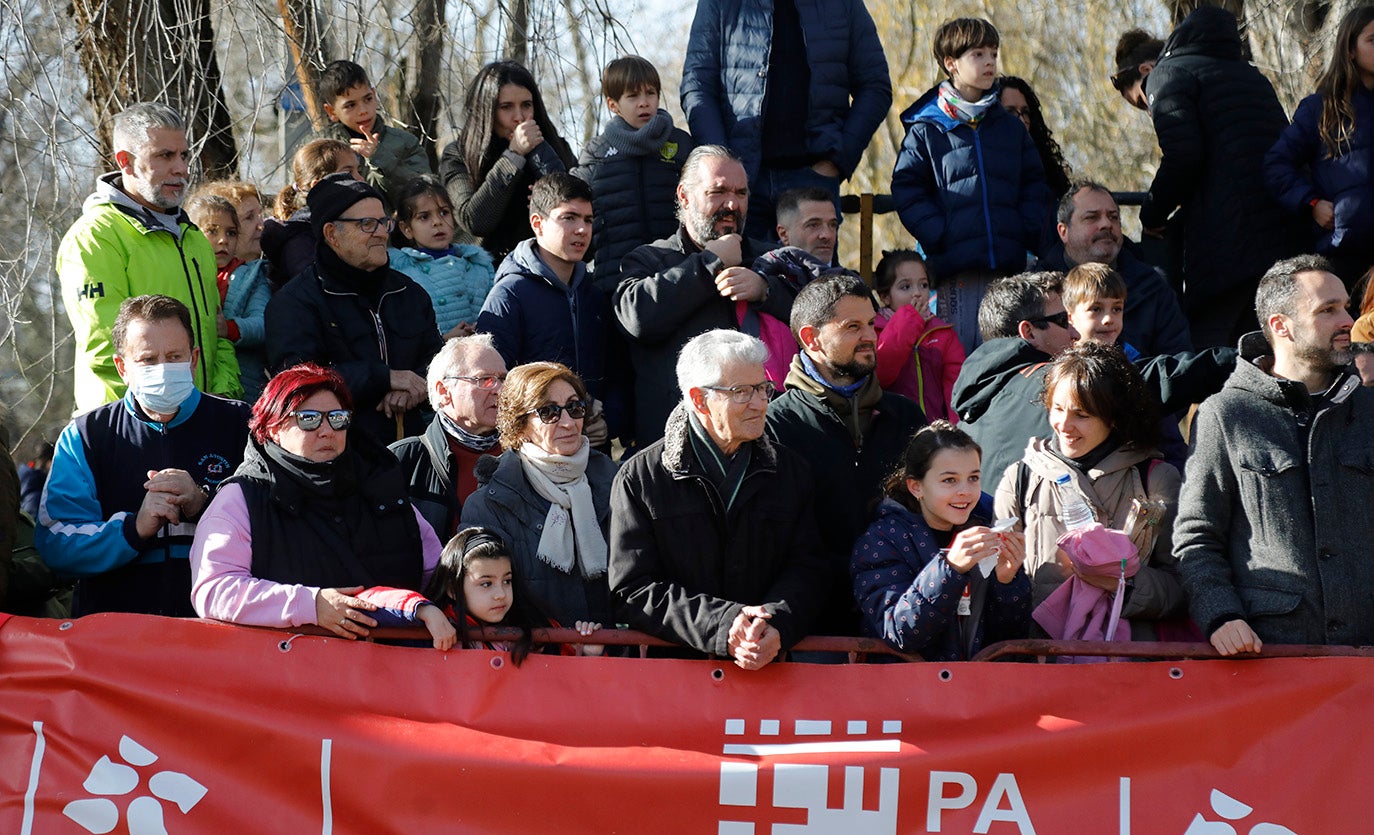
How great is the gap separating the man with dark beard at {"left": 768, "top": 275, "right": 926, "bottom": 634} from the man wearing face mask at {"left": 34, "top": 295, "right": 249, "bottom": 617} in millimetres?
1988

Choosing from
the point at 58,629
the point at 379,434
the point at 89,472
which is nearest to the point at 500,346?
the point at 379,434

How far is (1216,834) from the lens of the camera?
15.2 ft

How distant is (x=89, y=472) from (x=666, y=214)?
305 centimetres

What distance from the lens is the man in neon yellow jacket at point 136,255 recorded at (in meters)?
6.61

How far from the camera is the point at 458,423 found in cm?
621

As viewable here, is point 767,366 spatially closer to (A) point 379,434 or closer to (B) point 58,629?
(A) point 379,434

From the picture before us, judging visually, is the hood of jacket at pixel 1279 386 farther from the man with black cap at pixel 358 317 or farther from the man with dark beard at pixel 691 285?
the man with black cap at pixel 358 317

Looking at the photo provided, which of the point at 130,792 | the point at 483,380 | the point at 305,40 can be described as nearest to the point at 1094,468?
the point at 483,380

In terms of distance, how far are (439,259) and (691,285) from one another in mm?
1530

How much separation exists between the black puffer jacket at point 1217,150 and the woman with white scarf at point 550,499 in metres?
3.86

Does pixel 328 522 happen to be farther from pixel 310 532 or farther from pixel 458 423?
pixel 458 423

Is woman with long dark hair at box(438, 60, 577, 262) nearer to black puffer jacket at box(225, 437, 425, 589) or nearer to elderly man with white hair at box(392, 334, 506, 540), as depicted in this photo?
elderly man with white hair at box(392, 334, 506, 540)

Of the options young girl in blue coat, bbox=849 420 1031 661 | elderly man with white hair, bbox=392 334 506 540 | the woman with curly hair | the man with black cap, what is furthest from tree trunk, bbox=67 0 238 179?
young girl in blue coat, bbox=849 420 1031 661

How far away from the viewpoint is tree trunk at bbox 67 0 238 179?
28.1ft
